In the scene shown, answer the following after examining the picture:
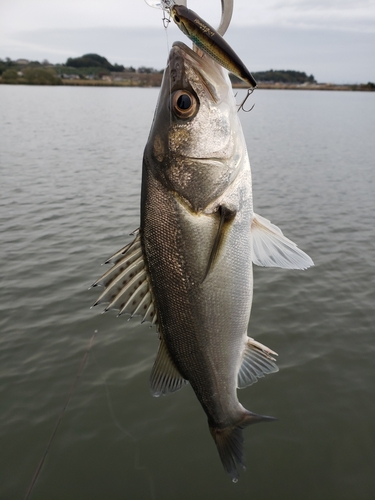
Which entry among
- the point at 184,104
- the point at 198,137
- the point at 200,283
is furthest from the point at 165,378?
the point at 184,104

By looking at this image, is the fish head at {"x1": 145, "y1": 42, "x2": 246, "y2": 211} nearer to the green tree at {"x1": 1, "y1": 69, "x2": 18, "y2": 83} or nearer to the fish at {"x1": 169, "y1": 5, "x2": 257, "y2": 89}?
the fish at {"x1": 169, "y1": 5, "x2": 257, "y2": 89}

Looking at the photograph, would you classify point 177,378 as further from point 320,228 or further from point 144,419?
point 320,228

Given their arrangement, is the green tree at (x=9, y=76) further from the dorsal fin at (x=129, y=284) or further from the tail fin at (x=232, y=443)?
the tail fin at (x=232, y=443)

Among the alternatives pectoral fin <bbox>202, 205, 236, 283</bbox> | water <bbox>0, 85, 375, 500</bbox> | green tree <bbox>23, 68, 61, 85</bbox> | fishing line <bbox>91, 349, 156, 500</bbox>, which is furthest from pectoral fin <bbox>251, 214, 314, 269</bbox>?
green tree <bbox>23, 68, 61, 85</bbox>

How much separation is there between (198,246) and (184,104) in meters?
0.72

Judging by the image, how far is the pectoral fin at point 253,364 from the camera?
2.51 meters

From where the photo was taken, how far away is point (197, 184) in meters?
2.07

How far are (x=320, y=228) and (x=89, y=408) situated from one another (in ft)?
24.7

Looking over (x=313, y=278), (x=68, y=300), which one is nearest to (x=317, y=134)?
(x=313, y=278)

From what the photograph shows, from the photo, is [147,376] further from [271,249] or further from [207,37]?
[207,37]

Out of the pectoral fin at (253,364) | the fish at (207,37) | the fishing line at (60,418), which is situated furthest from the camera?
the fishing line at (60,418)

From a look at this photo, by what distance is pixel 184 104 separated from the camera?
2035 millimetres

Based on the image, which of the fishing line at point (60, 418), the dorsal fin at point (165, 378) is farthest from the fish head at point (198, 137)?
the fishing line at point (60, 418)

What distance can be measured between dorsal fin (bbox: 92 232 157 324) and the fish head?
0.42m
